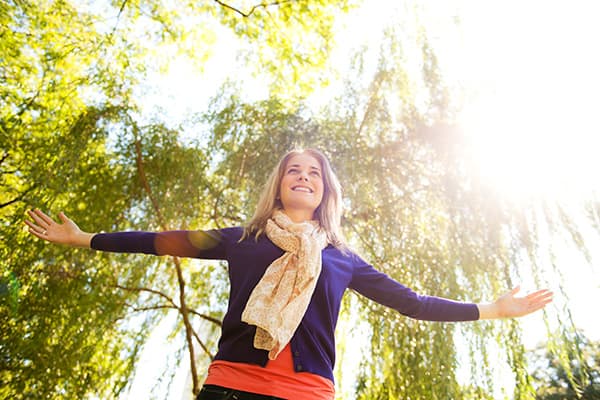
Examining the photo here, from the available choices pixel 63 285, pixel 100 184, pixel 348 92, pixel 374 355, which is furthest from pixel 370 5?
pixel 63 285

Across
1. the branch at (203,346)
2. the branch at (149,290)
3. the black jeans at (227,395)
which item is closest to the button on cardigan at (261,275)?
the black jeans at (227,395)

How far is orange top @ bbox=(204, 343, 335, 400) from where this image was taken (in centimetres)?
131

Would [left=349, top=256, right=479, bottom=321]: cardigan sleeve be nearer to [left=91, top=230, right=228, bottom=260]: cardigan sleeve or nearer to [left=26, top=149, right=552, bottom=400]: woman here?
[left=26, top=149, right=552, bottom=400]: woman

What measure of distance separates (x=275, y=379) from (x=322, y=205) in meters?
0.87

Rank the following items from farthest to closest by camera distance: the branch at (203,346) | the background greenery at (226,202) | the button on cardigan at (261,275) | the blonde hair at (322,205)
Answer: the branch at (203,346) → the background greenery at (226,202) → the blonde hair at (322,205) → the button on cardigan at (261,275)

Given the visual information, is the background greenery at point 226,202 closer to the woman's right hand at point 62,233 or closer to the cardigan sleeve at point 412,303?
the cardigan sleeve at point 412,303

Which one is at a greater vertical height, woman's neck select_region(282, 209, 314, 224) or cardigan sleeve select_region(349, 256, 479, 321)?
woman's neck select_region(282, 209, 314, 224)

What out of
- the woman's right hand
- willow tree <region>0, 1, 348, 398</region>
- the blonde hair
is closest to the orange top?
the blonde hair

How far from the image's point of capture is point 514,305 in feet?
5.82

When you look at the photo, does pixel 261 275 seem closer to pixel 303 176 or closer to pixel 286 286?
pixel 286 286

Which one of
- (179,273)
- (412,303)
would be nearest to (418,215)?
(412,303)

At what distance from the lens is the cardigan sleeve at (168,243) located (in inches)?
65.7

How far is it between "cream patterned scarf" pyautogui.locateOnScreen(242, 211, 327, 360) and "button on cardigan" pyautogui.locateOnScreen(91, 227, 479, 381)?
0.05m

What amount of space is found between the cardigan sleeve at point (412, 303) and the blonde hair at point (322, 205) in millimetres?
191
